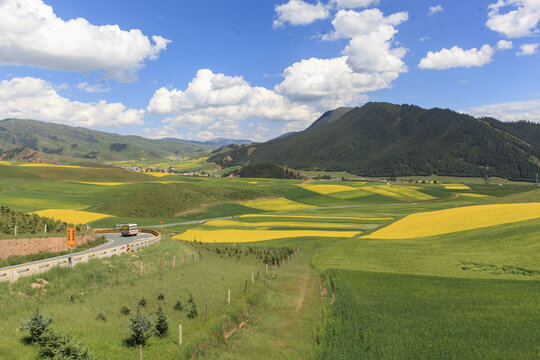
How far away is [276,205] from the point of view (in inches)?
4975

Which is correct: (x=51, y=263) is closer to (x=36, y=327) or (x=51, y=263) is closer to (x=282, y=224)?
(x=36, y=327)

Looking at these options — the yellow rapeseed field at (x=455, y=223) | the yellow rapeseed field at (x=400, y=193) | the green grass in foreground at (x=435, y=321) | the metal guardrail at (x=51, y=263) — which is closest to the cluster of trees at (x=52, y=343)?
the metal guardrail at (x=51, y=263)

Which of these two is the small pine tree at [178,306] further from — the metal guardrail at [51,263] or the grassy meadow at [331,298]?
the metal guardrail at [51,263]

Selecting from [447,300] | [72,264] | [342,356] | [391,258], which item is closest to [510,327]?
[447,300]

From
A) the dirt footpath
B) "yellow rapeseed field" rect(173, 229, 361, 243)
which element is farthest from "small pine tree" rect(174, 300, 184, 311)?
"yellow rapeseed field" rect(173, 229, 361, 243)

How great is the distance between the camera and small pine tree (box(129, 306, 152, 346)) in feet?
54.4

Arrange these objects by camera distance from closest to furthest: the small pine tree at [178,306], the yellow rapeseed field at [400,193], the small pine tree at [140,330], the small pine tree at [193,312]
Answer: the small pine tree at [140,330], the small pine tree at [193,312], the small pine tree at [178,306], the yellow rapeseed field at [400,193]

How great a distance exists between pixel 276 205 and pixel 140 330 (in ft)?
362

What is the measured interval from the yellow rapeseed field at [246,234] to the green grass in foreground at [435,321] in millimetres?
35794

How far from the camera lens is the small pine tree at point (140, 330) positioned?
16.6m

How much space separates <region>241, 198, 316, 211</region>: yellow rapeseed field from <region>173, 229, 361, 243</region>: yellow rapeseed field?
47.1 metres

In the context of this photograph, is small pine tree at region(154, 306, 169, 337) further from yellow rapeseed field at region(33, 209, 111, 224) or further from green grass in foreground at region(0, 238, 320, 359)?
yellow rapeseed field at region(33, 209, 111, 224)

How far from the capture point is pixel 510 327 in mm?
17203

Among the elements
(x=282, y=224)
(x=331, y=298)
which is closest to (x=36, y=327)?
(x=331, y=298)
